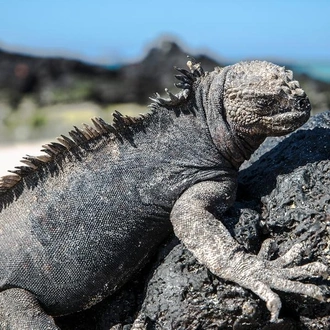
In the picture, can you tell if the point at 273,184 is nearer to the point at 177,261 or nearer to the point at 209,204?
the point at 209,204

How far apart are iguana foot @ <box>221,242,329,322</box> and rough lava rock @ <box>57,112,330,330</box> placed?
9 centimetres

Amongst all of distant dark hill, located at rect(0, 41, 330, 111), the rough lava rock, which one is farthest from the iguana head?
distant dark hill, located at rect(0, 41, 330, 111)

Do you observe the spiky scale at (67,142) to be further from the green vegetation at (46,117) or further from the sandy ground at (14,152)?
the green vegetation at (46,117)

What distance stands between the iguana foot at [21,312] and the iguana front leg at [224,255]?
1.03 meters

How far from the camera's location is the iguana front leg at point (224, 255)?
3.88 m

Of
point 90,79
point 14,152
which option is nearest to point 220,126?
point 14,152

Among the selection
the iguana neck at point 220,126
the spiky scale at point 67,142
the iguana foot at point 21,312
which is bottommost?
the iguana foot at point 21,312

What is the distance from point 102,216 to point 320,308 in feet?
4.83

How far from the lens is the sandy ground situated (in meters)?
16.3

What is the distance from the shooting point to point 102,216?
4.32 meters

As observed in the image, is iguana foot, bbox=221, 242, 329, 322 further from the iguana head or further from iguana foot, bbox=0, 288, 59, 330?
iguana foot, bbox=0, 288, 59, 330

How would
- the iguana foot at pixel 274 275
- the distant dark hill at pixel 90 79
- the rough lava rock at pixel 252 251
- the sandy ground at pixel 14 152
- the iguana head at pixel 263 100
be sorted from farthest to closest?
the distant dark hill at pixel 90 79, the sandy ground at pixel 14 152, the iguana head at pixel 263 100, the rough lava rock at pixel 252 251, the iguana foot at pixel 274 275

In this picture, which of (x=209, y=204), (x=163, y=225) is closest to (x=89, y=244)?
(x=163, y=225)

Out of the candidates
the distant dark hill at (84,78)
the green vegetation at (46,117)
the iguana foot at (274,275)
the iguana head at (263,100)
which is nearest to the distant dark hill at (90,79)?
the distant dark hill at (84,78)
